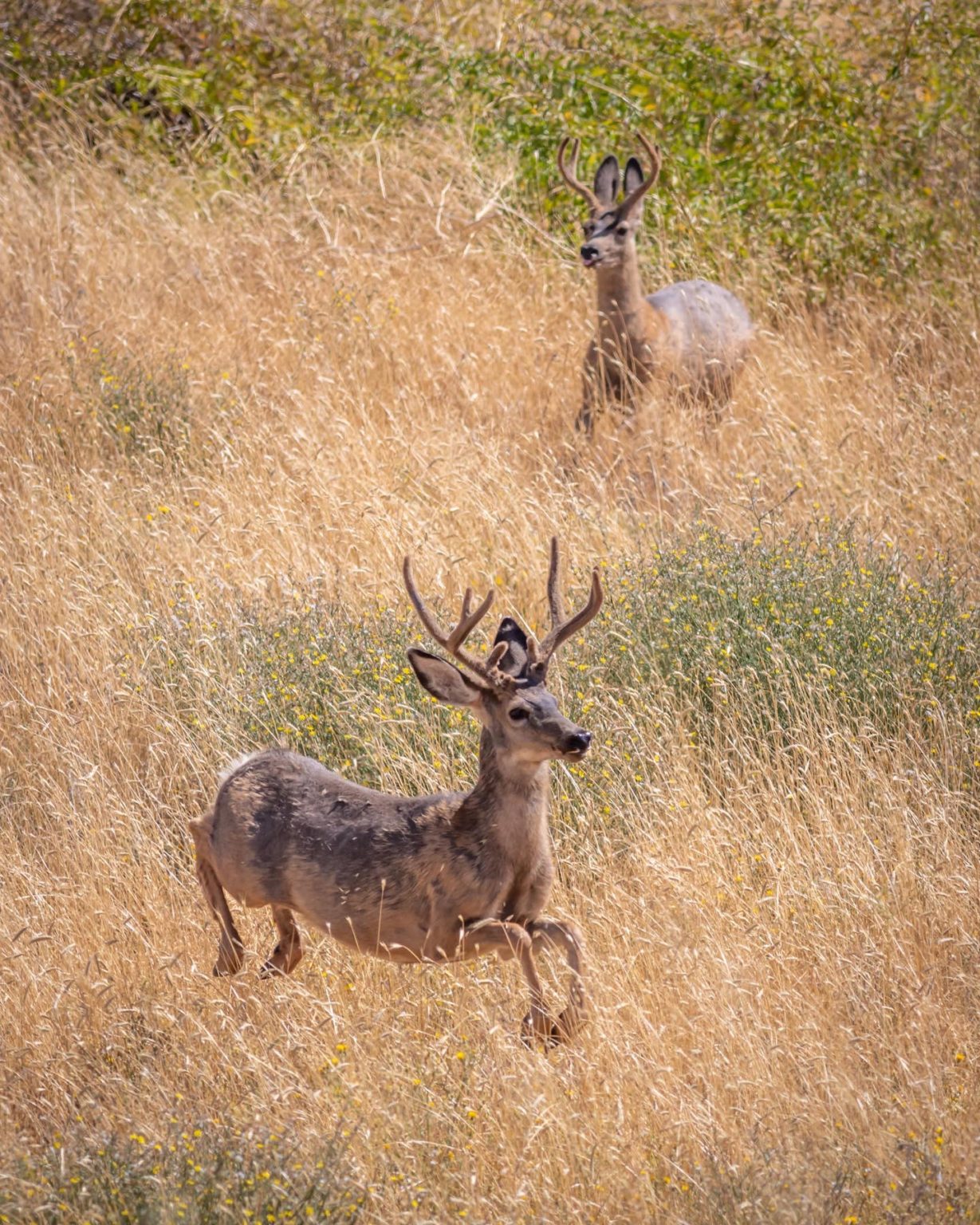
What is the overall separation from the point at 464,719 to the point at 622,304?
459 cm

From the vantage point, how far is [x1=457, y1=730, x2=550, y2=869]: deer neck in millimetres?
5148

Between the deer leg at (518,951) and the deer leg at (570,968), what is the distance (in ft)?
0.12

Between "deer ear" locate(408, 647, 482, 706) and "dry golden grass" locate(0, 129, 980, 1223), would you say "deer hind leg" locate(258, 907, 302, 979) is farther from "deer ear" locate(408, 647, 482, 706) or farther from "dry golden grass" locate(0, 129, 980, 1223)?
"deer ear" locate(408, 647, 482, 706)

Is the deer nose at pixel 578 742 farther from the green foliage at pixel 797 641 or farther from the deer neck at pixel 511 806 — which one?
the green foliage at pixel 797 641

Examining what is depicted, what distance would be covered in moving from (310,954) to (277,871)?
469 mm

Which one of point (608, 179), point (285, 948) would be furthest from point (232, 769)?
point (608, 179)

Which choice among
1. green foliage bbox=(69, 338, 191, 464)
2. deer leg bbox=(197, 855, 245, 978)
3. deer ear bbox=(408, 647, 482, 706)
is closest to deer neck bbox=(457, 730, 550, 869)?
deer ear bbox=(408, 647, 482, 706)

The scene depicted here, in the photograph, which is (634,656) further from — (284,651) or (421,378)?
(421,378)

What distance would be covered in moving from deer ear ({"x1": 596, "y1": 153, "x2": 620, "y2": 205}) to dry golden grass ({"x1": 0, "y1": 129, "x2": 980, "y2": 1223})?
2.65 ft

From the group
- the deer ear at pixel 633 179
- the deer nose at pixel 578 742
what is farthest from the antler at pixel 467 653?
the deer ear at pixel 633 179

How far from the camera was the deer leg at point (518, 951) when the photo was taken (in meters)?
4.87

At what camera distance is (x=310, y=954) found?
5.74 meters

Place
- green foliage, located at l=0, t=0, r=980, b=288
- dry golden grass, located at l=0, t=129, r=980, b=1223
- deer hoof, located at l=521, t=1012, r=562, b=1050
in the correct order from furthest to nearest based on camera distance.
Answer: green foliage, located at l=0, t=0, r=980, b=288, deer hoof, located at l=521, t=1012, r=562, b=1050, dry golden grass, located at l=0, t=129, r=980, b=1223

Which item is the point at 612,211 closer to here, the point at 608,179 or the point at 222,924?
the point at 608,179
